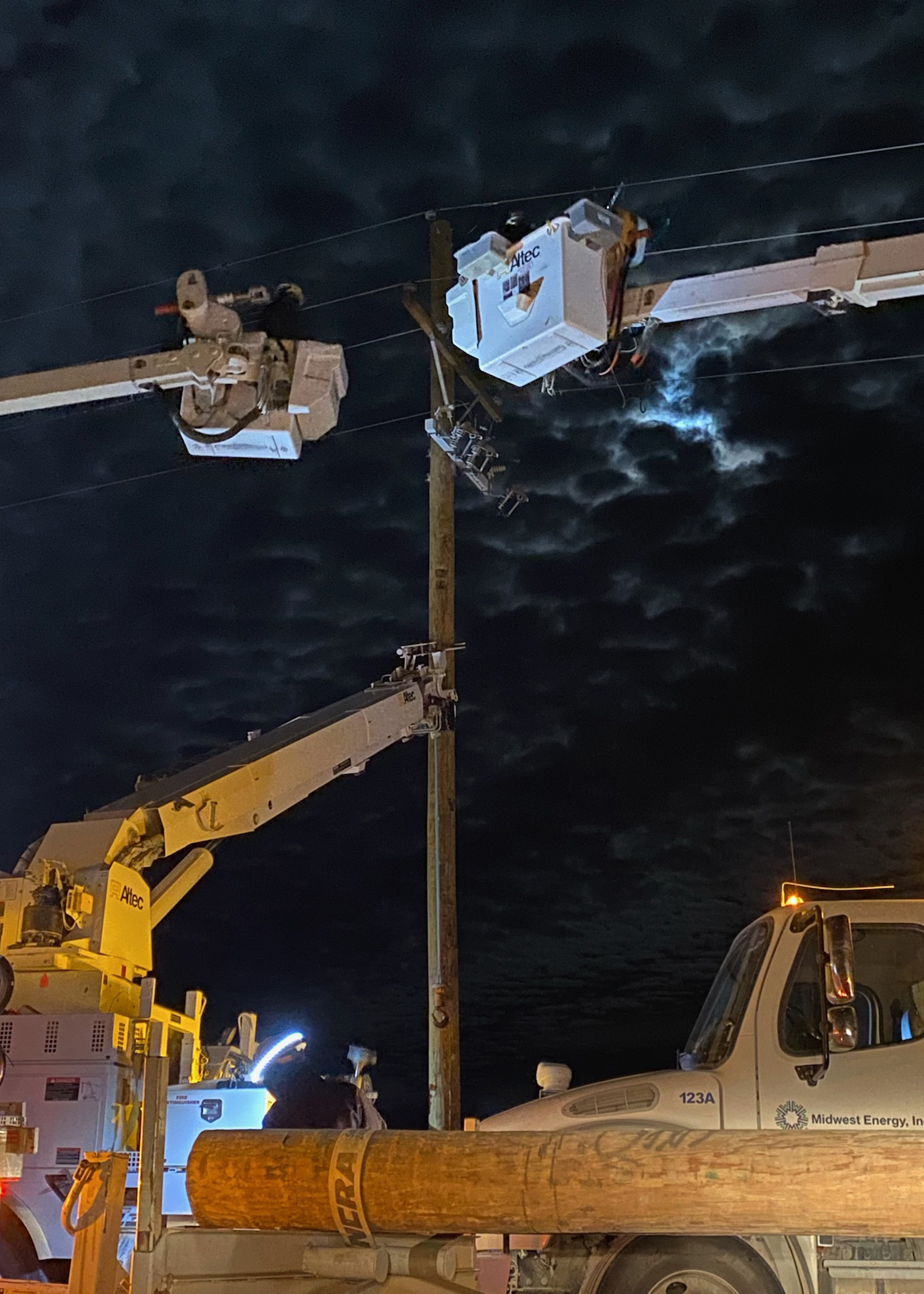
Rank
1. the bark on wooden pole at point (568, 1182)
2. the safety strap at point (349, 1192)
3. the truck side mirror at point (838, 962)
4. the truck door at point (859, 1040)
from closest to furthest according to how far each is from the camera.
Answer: the bark on wooden pole at point (568, 1182), the safety strap at point (349, 1192), the truck side mirror at point (838, 962), the truck door at point (859, 1040)

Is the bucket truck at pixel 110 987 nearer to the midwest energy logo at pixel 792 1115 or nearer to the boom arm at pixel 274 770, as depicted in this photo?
the boom arm at pixel 274 770

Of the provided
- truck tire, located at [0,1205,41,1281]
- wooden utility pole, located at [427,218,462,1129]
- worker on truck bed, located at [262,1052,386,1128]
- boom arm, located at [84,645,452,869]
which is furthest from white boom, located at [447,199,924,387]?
truck tire, located at [0,1205,41,1281]

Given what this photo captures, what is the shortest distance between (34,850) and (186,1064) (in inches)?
89.0

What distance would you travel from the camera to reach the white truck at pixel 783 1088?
239 inches

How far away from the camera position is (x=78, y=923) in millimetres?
9922

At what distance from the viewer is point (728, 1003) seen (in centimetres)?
709

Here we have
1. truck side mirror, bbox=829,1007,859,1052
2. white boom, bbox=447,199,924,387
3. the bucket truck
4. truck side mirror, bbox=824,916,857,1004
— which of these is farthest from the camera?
the bucket truck

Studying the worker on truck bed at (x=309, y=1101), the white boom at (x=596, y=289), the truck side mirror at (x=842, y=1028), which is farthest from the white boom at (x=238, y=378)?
the truck side mirror at (x=842, y=1028)

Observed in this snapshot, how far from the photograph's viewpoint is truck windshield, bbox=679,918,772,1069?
6898 mm

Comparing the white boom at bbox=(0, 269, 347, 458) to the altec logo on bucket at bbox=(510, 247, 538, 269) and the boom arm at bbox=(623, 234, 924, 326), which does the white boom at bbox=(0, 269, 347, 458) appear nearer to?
the altec logo on bucket at bbox=(510, 247, 538, 269)

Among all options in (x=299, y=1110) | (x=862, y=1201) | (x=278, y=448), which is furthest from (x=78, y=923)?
(x=862, y=1201)

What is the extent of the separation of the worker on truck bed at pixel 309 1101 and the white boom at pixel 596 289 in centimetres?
489

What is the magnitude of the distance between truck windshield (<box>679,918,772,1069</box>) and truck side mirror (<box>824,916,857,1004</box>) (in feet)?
3.00

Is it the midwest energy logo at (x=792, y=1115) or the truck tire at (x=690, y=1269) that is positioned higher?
the midwest energy logo at (x=792, y=1115)
